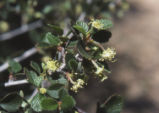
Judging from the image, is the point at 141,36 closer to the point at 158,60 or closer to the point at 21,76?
the point at 158,60

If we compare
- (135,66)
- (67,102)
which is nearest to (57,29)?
(67,102)

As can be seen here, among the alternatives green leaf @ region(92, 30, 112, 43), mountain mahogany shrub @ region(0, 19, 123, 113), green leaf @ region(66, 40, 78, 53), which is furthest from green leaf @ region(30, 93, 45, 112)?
green leaf @ region(92, 30, 112, 43)

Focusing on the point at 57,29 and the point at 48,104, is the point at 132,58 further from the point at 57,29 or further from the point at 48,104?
the point at 48,104

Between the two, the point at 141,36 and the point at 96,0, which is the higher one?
the point at 141,36

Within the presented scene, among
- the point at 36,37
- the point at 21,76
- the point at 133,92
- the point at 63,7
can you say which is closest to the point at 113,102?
the point at 21,76

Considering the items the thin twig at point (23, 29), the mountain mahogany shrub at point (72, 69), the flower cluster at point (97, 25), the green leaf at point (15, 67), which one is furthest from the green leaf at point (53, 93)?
the thin twig at point (23, 29)

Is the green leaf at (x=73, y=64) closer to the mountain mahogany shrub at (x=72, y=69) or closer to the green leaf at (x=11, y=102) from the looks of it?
the mountain mahogany shrub at (x=72, y=69)

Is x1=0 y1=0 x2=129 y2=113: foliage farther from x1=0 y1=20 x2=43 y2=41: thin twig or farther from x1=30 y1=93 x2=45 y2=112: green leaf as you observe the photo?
x1=0 y1=20 x2=43 y2=41: thin twig
